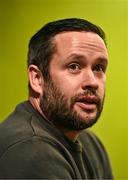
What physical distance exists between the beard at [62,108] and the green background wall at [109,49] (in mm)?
795

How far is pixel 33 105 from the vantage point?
3.66 ft

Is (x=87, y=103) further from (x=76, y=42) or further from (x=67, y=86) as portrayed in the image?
(x=76, y=42)

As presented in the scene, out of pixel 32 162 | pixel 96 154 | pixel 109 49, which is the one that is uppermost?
pixel 109 49

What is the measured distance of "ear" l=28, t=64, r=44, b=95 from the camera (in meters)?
1.14

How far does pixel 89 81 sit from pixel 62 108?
119 mm

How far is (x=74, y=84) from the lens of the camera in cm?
106

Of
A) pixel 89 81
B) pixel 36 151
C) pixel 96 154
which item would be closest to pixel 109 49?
pixel 96 154

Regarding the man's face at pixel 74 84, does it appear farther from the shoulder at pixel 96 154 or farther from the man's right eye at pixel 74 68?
the shoulder at pixel 96 154

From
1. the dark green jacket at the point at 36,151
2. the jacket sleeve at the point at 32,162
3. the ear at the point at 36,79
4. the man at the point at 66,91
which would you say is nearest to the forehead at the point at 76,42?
the man at the point at 66,91

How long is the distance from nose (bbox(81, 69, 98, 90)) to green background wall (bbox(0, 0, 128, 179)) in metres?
0.86

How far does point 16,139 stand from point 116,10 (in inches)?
52.7

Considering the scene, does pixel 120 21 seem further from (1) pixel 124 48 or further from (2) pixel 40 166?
(2) pixel 40 166

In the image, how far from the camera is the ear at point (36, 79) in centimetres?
114

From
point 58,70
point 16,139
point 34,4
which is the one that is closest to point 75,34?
point 58,70
